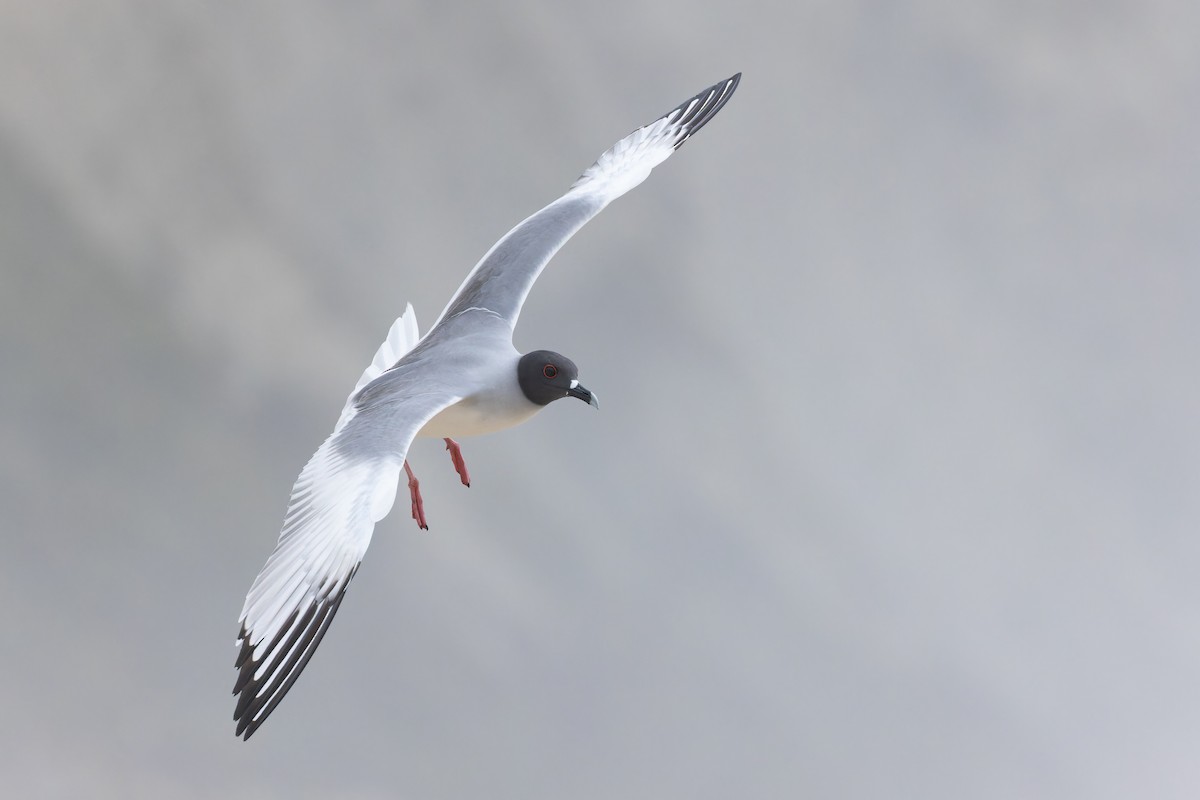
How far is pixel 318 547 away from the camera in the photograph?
6.12 m

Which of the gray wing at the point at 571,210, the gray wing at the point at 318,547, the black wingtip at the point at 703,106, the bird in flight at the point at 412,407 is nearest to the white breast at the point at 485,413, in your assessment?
the bird in flight at the point at 412,407

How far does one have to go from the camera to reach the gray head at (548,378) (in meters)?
7.65

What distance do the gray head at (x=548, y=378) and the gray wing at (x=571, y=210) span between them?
2.42 feet

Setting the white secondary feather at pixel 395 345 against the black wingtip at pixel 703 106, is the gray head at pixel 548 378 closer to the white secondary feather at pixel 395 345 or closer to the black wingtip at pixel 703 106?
the white secondary feather at pixel 395 345

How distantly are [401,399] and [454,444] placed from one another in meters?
1.52

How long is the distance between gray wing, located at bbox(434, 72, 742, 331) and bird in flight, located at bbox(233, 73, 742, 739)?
1 cm

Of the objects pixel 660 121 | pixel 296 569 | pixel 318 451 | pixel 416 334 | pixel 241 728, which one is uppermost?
pixel 660 121

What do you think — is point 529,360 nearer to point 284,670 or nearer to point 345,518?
point 345,518

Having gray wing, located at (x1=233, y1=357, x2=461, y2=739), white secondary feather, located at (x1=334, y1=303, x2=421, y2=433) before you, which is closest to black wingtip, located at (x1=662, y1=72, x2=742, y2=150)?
white secondary feather, located at (x1=334, y1=303, x2=421, y2=433)

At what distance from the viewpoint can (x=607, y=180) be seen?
9.89 m

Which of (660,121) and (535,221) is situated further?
(660,121)

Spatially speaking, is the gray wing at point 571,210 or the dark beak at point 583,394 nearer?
the dark beak at point 583,394

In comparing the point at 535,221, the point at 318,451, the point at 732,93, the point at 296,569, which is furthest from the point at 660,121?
the point at 296,569

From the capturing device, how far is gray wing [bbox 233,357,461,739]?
5.72m
